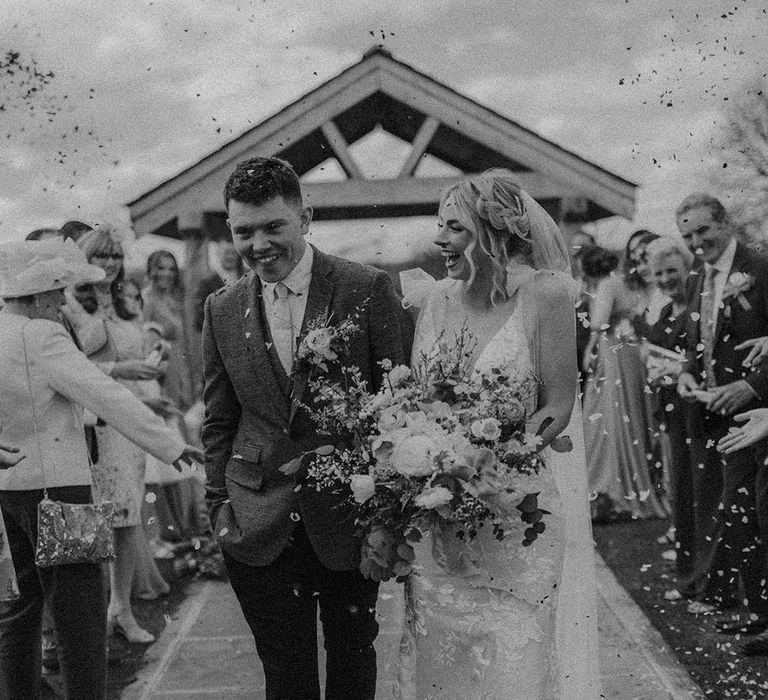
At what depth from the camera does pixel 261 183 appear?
10.8 ft

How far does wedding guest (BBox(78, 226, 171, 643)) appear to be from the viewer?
19.6 feet

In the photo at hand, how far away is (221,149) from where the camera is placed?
32.7ft

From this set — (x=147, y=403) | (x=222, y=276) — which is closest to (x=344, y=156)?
(x=222, y=276)

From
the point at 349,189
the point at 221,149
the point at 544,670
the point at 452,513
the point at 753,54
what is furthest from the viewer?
the point at 349,189

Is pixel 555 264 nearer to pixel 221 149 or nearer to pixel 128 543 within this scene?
pixel 128 543

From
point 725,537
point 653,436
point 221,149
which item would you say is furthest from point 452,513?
point 221,149

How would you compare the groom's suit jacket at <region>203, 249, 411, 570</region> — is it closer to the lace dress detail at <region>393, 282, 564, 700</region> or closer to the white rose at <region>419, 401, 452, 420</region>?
the lace dress detail at <region>393, 282, 564, 700</region>

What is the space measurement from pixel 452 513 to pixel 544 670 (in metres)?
0.77

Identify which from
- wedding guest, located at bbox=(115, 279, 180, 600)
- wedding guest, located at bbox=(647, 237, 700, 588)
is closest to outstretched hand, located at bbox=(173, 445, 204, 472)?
wedding guest, located at bbox=(115, 279, 180, 600)

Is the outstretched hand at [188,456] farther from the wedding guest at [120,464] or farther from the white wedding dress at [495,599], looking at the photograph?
the wedding guest at [120,464]

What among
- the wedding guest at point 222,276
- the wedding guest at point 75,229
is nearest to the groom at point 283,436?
the wedding guest at point 75,229

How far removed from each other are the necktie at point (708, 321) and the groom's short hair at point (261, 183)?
3.13m

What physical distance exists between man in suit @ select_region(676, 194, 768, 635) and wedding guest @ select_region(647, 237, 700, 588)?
0.62m

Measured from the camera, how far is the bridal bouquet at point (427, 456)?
2.86 meters
